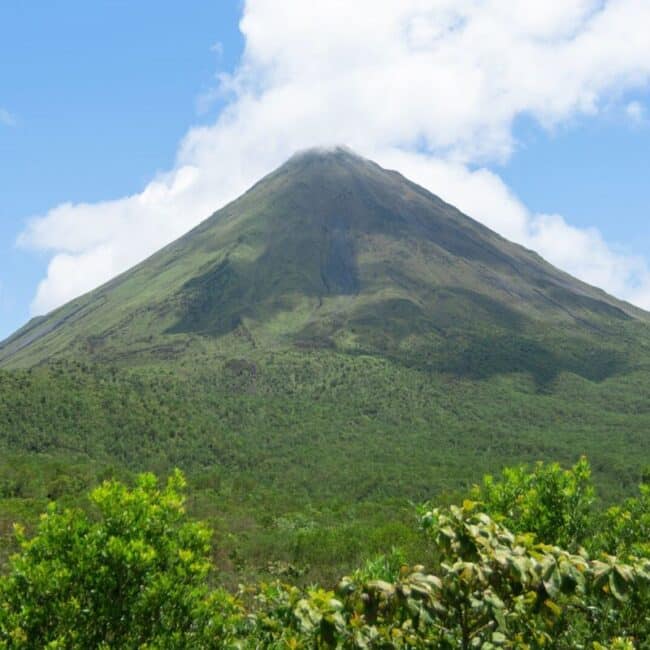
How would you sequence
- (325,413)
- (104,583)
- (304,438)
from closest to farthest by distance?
(104,583) < (304,438) < (325,413)

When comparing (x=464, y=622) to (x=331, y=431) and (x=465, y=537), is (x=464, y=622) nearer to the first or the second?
(x=465, y=537)

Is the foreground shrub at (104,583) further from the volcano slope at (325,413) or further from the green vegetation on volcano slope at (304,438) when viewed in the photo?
the volcano slope at (325,413)

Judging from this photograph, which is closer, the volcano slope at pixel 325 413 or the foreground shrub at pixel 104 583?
the foreground shrub at pixel 104 583

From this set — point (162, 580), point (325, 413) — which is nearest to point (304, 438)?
point (325, 413)

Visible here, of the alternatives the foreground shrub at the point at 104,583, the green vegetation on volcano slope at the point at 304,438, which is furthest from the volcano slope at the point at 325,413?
the foreground shrub at the point at 104,583

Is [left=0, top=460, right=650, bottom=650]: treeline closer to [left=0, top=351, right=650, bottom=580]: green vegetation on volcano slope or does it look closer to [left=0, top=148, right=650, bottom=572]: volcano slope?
[left=0, top=351, right=650, bottom=580]: green vegetation on volcano slope

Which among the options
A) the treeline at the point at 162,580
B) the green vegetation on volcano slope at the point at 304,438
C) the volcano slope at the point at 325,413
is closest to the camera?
the treeline at the point at 162,580

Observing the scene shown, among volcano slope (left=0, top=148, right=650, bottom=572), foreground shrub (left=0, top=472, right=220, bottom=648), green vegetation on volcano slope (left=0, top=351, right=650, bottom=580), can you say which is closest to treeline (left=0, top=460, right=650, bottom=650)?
foreground shrub (left=0, top=472, right=220, bottom=648)

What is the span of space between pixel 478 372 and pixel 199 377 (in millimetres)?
78299

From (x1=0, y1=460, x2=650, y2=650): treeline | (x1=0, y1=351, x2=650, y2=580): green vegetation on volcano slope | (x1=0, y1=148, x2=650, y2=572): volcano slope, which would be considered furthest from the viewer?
(x1=0, y1=148, x2=650, y2=572): volcano slope

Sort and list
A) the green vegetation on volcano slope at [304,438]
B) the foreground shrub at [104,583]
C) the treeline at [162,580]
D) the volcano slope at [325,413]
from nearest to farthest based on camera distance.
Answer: the treeline at [162,580], the foreground shrub at [104,583], the green vegetation on volcano slope at [304,438], the volcano slope at [325,413]

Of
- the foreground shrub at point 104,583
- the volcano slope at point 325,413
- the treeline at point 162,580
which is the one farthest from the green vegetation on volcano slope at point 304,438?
the foreground shrub at point 104,583

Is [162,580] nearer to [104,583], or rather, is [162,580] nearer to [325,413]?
[104,583]

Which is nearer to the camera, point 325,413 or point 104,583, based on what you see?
point 104,583
